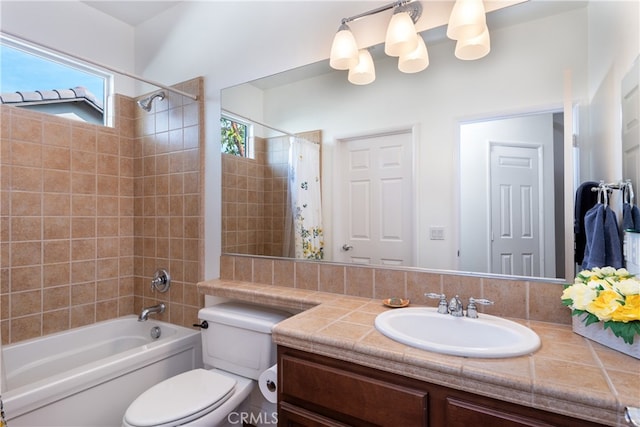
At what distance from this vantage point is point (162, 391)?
1439 mm

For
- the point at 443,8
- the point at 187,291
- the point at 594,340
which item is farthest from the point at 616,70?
the point at 187,291

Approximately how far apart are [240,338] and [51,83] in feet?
7.07

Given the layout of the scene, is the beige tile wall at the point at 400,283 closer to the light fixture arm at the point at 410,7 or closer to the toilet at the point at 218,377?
the toilet at the point at 218,377

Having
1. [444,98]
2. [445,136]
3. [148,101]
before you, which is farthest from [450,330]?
[148,101]

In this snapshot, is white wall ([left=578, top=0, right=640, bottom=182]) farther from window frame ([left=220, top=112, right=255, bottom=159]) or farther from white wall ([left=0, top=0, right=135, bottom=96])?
white wall ([left=0, top=0, right=135, bottom=96])

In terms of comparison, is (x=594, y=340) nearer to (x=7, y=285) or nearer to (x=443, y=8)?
(x=443, y=8)

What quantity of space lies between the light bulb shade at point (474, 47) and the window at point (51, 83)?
2.44 meters

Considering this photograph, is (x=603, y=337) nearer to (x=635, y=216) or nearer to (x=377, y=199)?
(x=635, y=216)

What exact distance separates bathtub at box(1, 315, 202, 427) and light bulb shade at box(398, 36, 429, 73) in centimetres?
196

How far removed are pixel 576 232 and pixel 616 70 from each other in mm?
550

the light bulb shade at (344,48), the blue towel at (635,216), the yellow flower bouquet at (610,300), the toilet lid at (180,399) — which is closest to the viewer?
the yellow flower bouquet at (610,300)

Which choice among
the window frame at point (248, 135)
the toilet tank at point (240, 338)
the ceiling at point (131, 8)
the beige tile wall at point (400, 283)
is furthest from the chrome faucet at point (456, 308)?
the ceiling at point (131, 8)

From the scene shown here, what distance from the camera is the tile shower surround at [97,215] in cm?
192

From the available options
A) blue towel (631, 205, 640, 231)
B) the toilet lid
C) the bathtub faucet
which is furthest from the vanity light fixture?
the bathtub faucet
